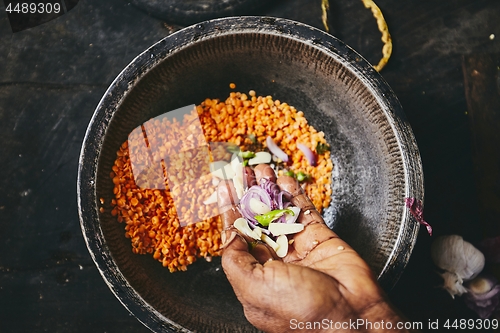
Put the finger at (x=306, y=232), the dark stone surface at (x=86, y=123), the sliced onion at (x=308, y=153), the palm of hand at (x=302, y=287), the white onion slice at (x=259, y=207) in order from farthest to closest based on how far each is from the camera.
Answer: the dark stone surface at (x=86, y=123)
the sliced onion at (x=308, y=153)
the white onion slice at (x=259, y=207)
the finger at (x=306, y=232)
the palm of hand at (x=302, y=287)

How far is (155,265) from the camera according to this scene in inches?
58.1

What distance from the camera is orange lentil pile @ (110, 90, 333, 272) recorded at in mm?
1445

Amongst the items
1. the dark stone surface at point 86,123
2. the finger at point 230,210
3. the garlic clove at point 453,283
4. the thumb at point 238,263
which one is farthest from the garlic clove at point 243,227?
the garlic clove at point 453,283

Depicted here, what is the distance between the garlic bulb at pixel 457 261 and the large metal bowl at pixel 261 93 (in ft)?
1.40

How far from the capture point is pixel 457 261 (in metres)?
1.63

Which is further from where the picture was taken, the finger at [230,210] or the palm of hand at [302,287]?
the finger at [230,210]

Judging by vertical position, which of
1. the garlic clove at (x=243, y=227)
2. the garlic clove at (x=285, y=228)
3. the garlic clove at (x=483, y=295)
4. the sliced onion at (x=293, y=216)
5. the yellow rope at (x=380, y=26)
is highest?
the yellow rope at (x=380, y=26)

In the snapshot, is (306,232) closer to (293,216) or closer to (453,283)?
(293,216)

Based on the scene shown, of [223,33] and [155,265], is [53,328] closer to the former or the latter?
[155,265]

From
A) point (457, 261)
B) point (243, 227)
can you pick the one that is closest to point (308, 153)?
point (243, 227)

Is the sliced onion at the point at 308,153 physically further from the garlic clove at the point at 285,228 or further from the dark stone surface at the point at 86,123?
the dark stone surface at the point at 86,123

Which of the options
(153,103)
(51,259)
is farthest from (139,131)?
(51,259)

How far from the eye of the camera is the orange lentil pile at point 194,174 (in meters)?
1.45

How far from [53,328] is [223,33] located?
1387 mm
